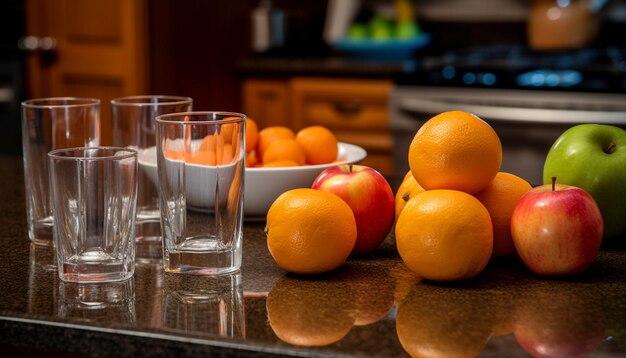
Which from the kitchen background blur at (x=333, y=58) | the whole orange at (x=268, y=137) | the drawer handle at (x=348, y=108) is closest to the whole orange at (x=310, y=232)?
the whole orange at (x=268, y=137)

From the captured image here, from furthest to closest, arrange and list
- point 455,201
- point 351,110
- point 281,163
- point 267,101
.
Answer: point 267,101 → point 351,110 → point 281,163 → point 455,201

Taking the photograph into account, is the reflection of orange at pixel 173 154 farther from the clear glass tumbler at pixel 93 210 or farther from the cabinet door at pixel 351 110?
the cabinet door at pixel 351 110

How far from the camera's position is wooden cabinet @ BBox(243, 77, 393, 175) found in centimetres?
303

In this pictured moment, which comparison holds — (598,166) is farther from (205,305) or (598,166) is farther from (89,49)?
(89,49)

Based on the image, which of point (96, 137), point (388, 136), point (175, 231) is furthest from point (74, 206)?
point (388, 136)

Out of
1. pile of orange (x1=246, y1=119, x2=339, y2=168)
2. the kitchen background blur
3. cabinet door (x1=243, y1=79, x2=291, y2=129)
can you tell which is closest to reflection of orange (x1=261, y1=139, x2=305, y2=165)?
pile of orange (x1=246, y1=119, x2=339, y2=168)

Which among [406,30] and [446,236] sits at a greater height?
[406,30]

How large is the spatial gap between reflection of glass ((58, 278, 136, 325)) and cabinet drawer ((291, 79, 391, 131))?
2.11 meters

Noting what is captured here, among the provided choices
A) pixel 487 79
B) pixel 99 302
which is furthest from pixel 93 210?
pixel 487 79

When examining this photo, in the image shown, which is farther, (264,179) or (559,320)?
(264,179)

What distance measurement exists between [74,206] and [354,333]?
32 centimetres

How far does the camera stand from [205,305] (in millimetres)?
883

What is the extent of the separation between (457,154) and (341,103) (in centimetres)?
212

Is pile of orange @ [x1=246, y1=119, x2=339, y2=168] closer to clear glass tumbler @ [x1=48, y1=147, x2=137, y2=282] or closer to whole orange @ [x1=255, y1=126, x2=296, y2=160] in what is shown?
whole orange @ [x1=255, y1=126, x2=296, y2=160]
